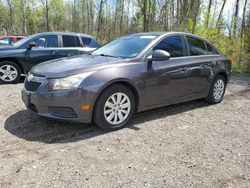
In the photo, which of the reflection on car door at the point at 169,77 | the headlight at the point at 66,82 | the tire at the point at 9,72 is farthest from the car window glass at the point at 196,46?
the tire at the point at 9,72

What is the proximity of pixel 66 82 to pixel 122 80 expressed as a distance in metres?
0.88

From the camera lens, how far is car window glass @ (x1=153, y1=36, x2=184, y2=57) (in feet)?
15.6

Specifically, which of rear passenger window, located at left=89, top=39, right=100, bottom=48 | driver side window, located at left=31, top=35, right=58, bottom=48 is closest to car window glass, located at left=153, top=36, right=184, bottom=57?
rear passenger window, located at left=89, top=39, right=100, bottom=48

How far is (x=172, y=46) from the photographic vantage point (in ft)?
16.3

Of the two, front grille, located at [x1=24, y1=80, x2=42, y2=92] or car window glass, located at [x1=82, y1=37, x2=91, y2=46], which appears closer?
front grille, located at [x1=24, y1=80, x2=42, y2=92]

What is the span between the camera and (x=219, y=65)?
5848mm

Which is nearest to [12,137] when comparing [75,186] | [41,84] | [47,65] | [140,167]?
[41,84]

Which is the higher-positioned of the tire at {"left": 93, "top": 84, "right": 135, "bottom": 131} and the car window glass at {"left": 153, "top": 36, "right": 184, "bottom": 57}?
the car window glass at {"left": 153, "top": 36, "right": 184, "bottom": 57}

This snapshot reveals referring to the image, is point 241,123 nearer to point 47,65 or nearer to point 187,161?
point 187,161

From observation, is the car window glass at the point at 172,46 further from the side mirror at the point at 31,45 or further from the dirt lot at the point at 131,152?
the side mirror at the point at 31,45

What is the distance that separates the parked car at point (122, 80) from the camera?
3752 mm

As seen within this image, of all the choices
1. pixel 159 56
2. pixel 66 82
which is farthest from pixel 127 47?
pixel 66 82

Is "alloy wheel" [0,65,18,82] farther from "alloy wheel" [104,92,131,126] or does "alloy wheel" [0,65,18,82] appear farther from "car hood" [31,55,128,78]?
"alloy wheel" [104,92,131,126]

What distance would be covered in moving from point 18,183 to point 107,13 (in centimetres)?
3352
